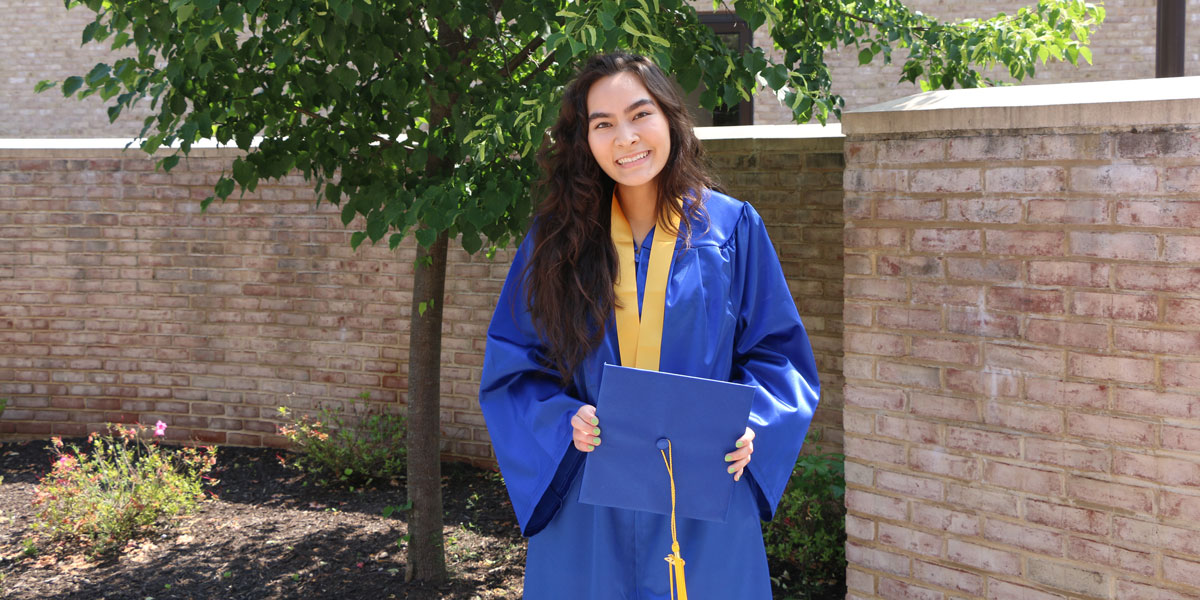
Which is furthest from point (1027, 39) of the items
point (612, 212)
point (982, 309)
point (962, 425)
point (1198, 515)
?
point (612, 212)

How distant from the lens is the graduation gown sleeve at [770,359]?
2254 millimetres

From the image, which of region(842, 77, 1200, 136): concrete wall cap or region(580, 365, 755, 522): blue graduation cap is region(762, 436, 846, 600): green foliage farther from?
region(580, 365, 755, 522): blue graduation cap

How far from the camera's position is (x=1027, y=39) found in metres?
3.94

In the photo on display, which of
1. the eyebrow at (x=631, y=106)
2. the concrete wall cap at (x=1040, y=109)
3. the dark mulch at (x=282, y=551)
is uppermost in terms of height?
the concrete wall cap at (x=1040, y=109)

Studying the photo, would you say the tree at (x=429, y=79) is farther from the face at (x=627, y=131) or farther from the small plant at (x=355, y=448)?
the small plant at (x=355, y=448)

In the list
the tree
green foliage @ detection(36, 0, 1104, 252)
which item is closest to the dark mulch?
the tree

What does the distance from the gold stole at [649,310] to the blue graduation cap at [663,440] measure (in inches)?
6.2

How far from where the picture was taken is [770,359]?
234 cm

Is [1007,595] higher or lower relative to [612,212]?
lower

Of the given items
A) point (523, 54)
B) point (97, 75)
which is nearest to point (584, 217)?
point (523, 54)

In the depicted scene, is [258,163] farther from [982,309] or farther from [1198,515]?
[1198,515]

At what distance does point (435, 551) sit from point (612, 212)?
7.63 ft

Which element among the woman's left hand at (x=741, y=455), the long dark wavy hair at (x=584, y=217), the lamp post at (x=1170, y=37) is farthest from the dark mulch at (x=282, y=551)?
the lamp post at (x=1170, y=37)

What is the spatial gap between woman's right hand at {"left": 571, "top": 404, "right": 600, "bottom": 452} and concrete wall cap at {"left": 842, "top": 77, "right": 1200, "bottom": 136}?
5.14ft
